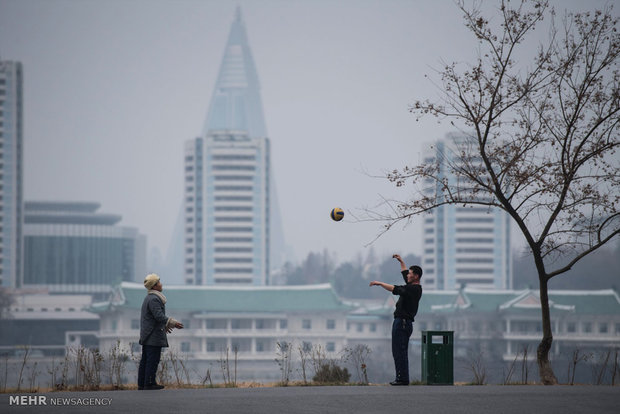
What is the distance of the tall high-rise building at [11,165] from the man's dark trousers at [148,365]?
136 m

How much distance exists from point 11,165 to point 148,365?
145m

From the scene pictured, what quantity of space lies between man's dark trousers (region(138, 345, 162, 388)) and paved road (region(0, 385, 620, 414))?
0.98 ft

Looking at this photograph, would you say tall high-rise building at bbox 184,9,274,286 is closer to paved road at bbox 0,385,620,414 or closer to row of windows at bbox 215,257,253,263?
row of windows at bbox 215,257,253,263

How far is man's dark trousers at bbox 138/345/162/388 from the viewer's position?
38.7ft

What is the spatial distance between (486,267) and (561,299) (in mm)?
62238

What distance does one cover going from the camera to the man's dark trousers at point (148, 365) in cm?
1179

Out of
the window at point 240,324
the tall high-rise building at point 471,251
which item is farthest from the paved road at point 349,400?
the tall high-rise building at point 471,251

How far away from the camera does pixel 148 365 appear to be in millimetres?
11891

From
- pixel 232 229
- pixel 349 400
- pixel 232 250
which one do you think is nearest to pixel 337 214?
pixel 349 400

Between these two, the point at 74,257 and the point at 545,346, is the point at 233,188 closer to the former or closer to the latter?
the point at 74,257

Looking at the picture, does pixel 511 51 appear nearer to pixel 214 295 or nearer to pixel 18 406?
pixel 18 406

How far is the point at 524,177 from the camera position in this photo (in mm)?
14758

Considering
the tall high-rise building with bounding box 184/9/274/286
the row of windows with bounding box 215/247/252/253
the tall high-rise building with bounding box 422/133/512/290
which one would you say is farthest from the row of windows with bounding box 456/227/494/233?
the row of windows with bounding box 215/247/252/253

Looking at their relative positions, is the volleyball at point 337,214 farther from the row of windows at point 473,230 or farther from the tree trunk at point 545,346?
the row of windows at point 473,230
